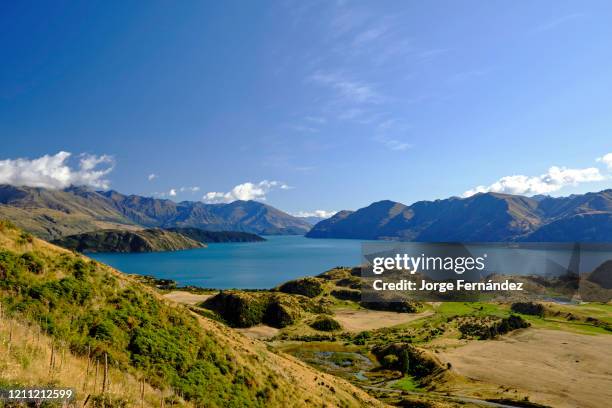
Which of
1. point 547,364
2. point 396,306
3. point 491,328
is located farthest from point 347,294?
point 547,364

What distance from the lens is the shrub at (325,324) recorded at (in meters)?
116

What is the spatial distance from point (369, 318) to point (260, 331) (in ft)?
139

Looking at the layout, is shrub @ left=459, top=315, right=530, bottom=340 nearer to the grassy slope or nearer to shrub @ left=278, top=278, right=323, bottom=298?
shrub @ left=278, top=278, right=323, bottom=298

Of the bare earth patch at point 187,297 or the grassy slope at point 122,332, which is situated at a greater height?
the grassy slope at point 122,332

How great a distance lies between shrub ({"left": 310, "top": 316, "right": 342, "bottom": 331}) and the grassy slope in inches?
3161

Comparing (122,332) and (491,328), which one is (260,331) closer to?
(491,328)

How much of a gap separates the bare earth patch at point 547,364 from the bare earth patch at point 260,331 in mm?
46527

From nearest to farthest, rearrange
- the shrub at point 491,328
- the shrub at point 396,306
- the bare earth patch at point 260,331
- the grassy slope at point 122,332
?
1. the grassy slope at point 122,332
2. the bare earth patch at point 260,331
3. the shrub at point 491,328
4. the shrub at point 396,306

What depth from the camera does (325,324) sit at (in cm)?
11756

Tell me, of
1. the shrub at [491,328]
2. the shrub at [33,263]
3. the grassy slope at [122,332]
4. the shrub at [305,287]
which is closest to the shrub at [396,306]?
the shrub at [305,287]

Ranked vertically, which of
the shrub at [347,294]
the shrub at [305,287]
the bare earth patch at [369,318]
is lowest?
the bare earth patch at [369,318]

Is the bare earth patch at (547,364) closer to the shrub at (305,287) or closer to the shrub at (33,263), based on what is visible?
the shrub at (33,263)

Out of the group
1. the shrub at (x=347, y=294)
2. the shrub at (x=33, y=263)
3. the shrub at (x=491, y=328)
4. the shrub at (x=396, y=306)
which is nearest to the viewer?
the shrub at (x=33, y=263)

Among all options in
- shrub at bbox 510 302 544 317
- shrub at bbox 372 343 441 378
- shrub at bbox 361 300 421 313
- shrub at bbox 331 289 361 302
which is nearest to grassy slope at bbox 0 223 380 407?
shrub at bbox 372 343 441 378
